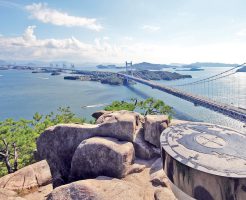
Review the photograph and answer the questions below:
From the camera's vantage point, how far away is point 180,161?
25.5 ft

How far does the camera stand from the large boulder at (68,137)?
11523 mm

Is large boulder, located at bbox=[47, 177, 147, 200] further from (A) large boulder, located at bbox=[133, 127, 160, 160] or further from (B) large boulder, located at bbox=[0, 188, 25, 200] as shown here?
(A) large boulder, located at bbox=[133, 127, 160, 160]

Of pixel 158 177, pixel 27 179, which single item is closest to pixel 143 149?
pixel 158 177

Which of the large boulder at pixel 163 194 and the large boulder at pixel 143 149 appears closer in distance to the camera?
the large boulder at pixel 163 194

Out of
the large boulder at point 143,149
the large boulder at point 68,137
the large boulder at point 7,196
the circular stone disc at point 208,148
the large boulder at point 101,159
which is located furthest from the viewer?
the large boulder at point 143,149

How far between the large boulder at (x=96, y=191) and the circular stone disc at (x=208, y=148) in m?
2.08

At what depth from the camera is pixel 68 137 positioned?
1206 cm

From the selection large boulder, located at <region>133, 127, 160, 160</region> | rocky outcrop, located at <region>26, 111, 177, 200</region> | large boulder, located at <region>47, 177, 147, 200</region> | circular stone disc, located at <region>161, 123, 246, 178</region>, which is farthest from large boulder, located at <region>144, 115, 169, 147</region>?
large boulder, located at <region>47, 177, 147, 200</region>

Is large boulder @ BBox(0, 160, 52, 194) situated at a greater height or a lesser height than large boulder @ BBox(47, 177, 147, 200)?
lesser

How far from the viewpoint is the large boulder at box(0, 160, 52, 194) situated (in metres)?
9.41

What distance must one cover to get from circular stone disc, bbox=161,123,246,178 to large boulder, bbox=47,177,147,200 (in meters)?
2.08

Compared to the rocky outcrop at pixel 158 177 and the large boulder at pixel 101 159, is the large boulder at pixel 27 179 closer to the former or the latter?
the large boulder at pixel 101 159

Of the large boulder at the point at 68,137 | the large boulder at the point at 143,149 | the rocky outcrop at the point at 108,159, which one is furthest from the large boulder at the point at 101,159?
the large boulder at the point at 143,149

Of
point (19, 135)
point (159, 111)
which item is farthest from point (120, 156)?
point (159, 111)
